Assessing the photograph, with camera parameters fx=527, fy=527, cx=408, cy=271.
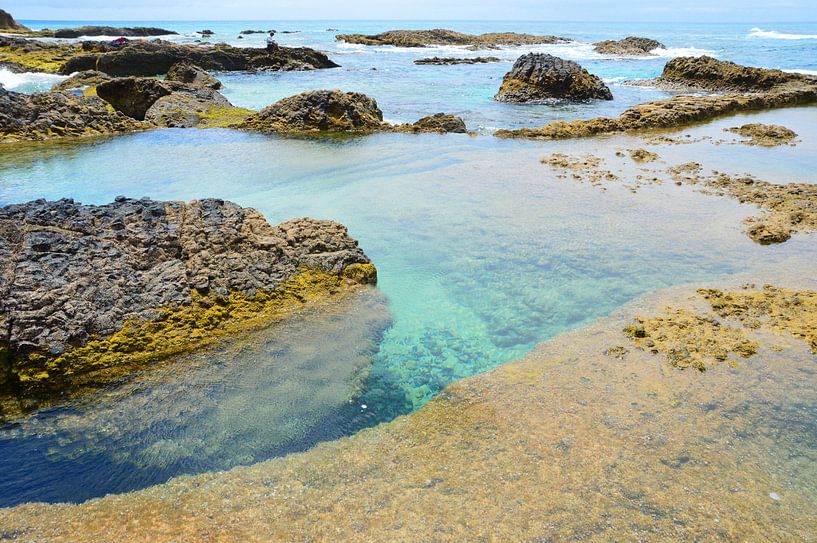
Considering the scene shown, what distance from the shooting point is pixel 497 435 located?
4.42 metres

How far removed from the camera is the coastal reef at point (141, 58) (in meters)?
33.1

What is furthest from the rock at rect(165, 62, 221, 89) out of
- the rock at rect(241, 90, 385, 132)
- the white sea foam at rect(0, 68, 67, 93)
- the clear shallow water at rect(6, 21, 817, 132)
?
the rock at rect(241, 90, 385, 132)

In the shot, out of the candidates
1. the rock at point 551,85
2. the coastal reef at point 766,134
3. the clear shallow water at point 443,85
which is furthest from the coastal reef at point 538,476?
the rock at point 551,85

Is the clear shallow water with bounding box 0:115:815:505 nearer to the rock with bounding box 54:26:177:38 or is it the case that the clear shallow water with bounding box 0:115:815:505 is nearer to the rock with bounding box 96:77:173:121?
the rock with bounding box 96:77:173:121

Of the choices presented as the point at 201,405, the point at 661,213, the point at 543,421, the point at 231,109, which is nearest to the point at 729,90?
the point at 661,213

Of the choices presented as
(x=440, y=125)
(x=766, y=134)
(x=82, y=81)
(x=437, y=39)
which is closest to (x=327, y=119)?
(x=440, y=125)

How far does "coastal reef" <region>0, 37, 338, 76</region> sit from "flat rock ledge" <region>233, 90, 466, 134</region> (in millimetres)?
21673

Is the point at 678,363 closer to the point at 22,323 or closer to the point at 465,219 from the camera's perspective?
the point at 465,219

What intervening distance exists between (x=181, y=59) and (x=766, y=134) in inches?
1420

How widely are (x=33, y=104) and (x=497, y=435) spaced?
1699 centimetres

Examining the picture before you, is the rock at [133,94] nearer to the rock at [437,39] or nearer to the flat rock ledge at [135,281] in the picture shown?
the flat rock ledge at [135,281]

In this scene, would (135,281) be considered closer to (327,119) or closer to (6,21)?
(327,119)

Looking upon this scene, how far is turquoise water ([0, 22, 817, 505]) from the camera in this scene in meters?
4.35

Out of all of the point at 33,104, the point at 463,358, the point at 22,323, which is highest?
the point at 33,104
